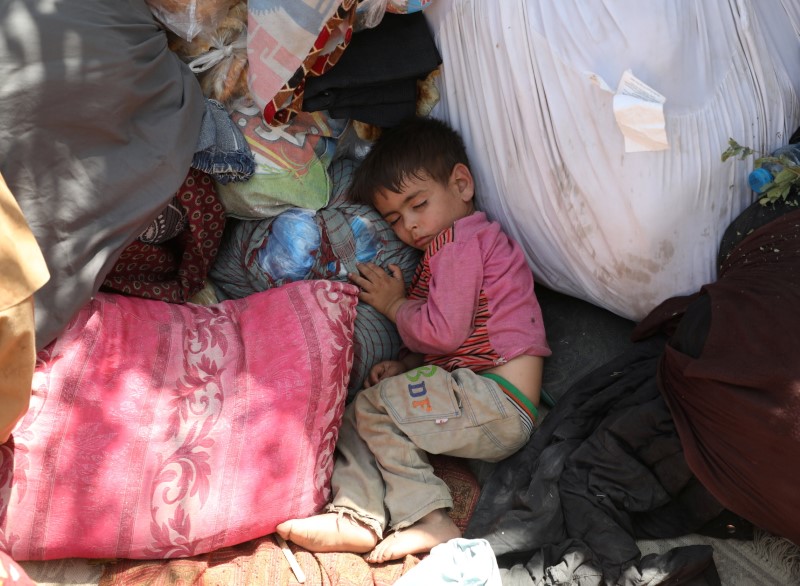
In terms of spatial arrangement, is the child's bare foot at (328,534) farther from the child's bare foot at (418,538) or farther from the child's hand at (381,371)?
the child's hand at (381,371)

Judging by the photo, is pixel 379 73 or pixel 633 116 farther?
pixel 379 73

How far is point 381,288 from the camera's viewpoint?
97.5 inches

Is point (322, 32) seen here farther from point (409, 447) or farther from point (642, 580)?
point (642, 580)

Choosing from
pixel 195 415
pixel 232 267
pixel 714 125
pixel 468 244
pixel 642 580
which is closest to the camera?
pixel 642 580

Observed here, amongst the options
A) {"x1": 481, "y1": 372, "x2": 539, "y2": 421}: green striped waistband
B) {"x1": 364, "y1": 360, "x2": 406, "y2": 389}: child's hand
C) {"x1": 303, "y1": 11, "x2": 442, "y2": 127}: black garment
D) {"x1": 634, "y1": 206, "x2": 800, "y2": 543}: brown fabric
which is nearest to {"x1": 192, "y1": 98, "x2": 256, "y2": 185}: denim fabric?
{"x1": 303, "y1": 11, "x2": 442, "y2": 127}: black garment

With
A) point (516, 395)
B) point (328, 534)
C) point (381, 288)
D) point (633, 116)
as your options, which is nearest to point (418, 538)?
point (328, 534)

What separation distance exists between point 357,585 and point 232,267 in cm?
110

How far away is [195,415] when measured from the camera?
2.04 meters

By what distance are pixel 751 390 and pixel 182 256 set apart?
163 cm

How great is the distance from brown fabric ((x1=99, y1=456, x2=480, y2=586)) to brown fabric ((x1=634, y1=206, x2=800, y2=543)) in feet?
2.53

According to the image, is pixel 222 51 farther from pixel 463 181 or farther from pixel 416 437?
pixel 416 437

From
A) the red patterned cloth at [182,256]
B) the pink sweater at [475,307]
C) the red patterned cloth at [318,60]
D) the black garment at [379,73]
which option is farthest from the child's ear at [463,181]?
the red patterned cloth at [182,256]

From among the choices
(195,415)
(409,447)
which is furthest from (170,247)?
(409,447)

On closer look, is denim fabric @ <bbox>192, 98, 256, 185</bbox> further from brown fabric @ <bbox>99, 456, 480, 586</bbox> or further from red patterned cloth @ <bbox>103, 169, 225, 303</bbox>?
brown fabric @ <bbox>99, 456, 480, 586</bbox>
